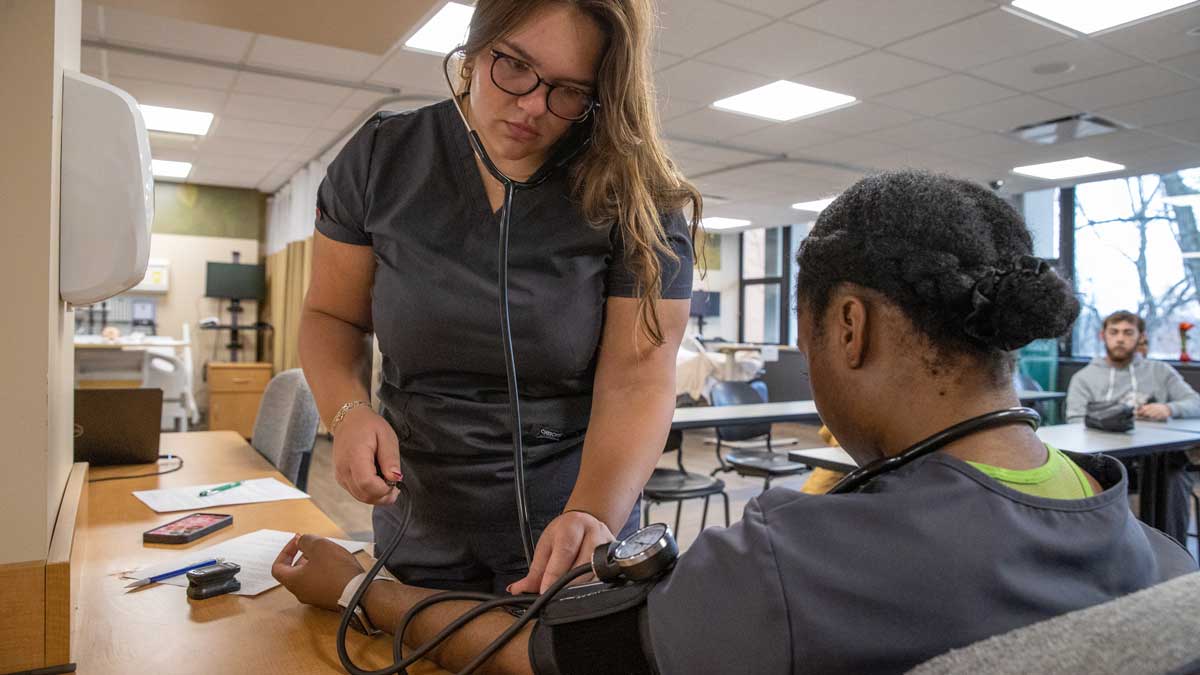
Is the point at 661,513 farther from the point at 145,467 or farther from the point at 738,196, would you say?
the point at 738,196

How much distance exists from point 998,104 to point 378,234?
16.7 ft

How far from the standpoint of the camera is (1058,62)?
425 cm

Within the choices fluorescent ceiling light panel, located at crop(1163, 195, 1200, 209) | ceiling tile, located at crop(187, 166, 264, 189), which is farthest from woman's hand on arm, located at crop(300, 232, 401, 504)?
fluorescent ceiling light panel, located at crop(1163, 195, 1200, 209)

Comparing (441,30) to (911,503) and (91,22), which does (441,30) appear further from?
(911,503)

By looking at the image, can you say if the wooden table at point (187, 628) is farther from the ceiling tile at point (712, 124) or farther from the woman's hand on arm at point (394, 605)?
the ceiling tile at point (712, 124)

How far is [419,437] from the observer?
95 centimetres

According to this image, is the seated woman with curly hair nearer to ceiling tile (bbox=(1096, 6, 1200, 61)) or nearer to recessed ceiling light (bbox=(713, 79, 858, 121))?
ceiling tile (bbox=(1096, 6, 1200, 61))

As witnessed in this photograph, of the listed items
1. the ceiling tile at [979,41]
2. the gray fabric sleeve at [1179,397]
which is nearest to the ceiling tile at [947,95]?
the ceiling tile at [979,41]

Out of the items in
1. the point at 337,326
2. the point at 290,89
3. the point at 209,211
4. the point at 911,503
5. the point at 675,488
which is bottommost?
the point at 675,488

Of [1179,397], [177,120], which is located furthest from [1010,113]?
[177,120]

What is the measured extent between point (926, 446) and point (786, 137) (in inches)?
225

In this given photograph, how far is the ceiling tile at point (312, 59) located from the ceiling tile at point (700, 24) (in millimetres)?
1557

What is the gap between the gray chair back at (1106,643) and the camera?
0.43 m

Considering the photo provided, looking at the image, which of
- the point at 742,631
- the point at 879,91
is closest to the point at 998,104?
the point at 879,91
